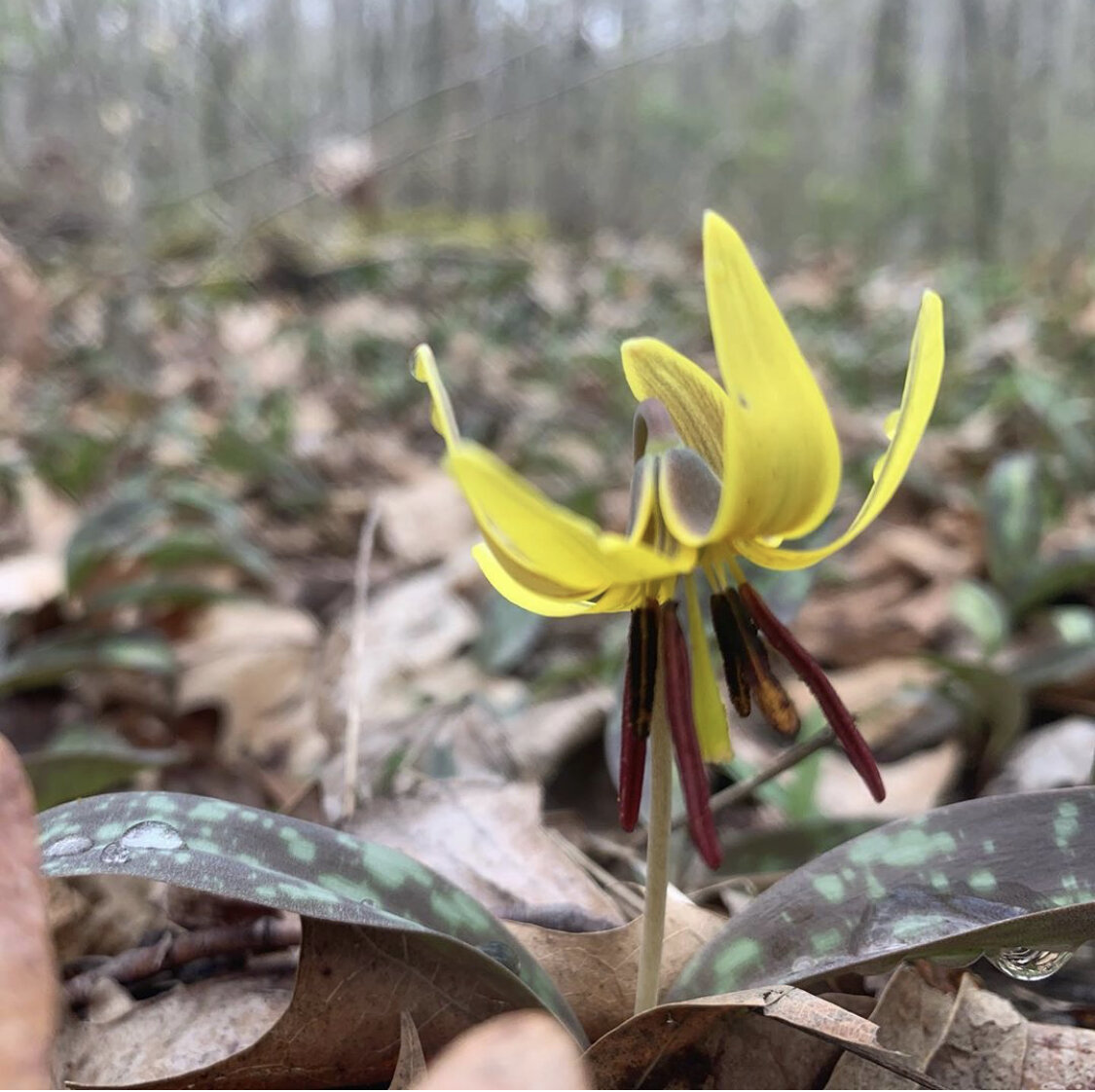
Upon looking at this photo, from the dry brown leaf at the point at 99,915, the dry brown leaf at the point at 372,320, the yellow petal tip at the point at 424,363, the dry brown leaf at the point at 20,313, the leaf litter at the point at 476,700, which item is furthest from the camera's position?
the dry brown leaf at the point at 372,320

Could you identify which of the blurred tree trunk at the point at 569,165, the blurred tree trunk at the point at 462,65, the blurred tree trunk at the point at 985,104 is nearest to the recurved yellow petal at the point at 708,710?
the blurred tree trunk at the point at 985,104

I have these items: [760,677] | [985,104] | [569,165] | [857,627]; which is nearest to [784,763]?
[760,677]

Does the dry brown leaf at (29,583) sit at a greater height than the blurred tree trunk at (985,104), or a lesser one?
lesser

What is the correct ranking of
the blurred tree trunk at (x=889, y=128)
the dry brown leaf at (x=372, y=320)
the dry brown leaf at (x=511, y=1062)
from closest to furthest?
the dry brown leaf at (x=511, y=1062), the dry brown leaf at (x=372, y=320), the blurred tree trunk at (x=889, y=128)

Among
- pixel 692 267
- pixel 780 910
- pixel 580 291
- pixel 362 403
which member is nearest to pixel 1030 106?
pixel 692 267

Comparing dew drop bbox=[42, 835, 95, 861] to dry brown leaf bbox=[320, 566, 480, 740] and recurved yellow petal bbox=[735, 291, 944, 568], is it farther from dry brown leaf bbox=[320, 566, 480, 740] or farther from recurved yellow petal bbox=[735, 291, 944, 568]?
dry brown leaf bbox=[320, 566, 480, 740]

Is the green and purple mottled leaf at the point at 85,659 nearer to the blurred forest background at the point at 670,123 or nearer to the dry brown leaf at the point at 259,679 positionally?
the dry brown leaf at the point at 259,679

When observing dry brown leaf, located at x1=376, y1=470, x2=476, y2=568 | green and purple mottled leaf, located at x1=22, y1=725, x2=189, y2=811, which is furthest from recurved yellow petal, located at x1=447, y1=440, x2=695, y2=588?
Result: dry brown leaf, located at x1=376, y1=470, x2=476, y2=568
